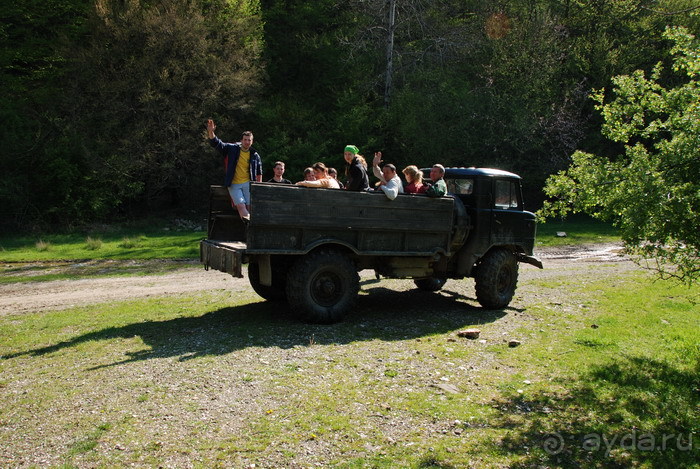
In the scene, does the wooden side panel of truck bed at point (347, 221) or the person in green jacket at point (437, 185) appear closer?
the wooden side panel of truck bed at point (347, 221)

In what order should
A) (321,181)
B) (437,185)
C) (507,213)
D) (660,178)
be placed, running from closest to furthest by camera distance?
(660,178) < (321,181) < (437,185) < (507,213)

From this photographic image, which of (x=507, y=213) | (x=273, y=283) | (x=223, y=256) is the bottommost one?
(x=273, y=283)

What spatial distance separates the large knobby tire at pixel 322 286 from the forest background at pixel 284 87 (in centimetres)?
1989

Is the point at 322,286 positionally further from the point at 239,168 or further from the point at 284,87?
the point at 284,87

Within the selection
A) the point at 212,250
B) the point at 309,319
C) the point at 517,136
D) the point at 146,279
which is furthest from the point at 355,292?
the point at 517,136

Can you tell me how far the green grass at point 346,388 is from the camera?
5070 millimetres

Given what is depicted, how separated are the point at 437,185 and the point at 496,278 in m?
2.25

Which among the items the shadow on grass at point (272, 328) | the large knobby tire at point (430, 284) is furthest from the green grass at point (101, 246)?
the shadow on grass at point (272, 328)

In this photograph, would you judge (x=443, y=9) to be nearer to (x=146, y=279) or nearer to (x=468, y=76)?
(x=468, y=76)

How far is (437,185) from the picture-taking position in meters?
10.0

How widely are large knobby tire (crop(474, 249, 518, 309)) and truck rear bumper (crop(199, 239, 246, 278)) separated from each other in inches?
181

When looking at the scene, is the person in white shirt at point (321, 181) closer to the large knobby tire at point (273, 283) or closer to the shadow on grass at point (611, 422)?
the large knobby tire at point (273, 283)

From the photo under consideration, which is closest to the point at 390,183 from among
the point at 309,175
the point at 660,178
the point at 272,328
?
the point at 309,175

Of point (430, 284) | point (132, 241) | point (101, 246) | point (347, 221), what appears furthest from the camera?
point (132, 241)
